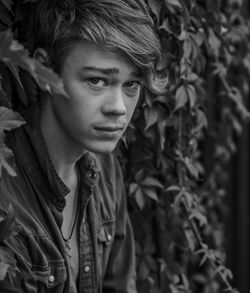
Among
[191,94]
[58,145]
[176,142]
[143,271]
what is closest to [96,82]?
[58,145]

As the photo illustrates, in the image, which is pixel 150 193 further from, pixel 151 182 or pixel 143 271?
pixel 143 271

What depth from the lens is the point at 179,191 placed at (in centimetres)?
251

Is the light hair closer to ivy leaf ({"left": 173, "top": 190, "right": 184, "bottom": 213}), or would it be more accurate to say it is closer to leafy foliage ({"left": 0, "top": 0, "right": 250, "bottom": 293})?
leafy foliage ({"left": 0, "top": 0, "right": 250, "bottom": 293})

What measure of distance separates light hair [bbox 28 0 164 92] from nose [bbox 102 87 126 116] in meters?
0.10

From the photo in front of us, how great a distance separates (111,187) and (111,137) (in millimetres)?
410

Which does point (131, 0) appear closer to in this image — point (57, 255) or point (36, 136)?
point (36, 136)

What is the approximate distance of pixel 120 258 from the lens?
2311 mm

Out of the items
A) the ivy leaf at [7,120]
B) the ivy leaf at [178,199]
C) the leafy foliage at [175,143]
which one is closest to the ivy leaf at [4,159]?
the ivy leaf at [7,120]

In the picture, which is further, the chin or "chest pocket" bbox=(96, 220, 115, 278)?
"chest pocket" bbox=(96, 220, 115, 278)

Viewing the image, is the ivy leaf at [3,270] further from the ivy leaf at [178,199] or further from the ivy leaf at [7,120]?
the ivy leaf at [178,199]

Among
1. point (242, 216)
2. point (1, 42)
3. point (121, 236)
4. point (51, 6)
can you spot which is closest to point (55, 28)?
point (51, 6)

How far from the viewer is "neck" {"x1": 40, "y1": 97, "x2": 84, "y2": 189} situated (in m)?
1.96

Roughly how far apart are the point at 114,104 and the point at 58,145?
24 centimetres

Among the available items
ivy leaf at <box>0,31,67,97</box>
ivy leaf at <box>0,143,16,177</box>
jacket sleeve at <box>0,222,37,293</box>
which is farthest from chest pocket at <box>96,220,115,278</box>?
ivy leaf at <box>0,31,67,97</box>
